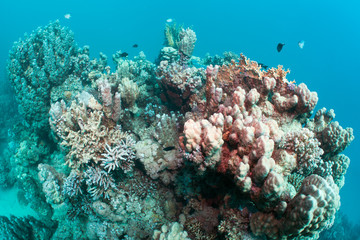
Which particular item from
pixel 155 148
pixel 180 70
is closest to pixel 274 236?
pixel 155 148

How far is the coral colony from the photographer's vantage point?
2738 mm

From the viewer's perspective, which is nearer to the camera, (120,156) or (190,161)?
(190,161)

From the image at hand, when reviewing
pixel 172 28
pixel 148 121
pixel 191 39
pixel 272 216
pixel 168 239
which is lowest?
pixel 168 239

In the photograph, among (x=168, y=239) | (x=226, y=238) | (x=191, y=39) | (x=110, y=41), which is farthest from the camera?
(x=110, y=41)

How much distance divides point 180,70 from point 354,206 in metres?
40.1

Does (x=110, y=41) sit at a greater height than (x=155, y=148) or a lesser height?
greater

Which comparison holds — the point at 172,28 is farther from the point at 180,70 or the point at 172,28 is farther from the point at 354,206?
the point at 354,206

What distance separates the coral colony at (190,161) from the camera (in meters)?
2.74

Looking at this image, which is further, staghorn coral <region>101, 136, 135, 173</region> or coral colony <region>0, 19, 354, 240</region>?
staghorn coral <region>101, 136, 135, 173</region>

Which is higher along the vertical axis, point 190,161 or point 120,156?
point 120,156

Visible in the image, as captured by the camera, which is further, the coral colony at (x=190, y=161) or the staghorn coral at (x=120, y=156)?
the staghorn coral at (x=120, y=156)

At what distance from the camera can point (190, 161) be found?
320 centimetres

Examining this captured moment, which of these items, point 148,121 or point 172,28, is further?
point 172,28

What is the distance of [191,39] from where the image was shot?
802cm
